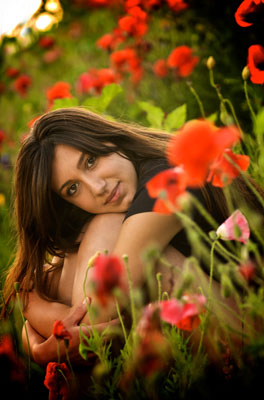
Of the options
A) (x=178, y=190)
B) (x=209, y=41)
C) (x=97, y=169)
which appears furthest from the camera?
(x=209, y=41)

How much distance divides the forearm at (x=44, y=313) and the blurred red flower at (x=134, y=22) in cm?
144

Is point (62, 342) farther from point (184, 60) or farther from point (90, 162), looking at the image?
point (184, 60)

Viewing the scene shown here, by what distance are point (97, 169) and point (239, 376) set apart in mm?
669

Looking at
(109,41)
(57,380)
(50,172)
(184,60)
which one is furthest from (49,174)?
(109,41)

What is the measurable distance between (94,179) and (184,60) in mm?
1237

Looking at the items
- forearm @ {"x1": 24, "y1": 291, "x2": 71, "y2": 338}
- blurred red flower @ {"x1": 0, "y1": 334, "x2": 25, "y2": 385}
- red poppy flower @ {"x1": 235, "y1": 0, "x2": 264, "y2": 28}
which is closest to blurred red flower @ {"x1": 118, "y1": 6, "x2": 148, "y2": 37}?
red poppy flower @ {"x1": 235, "y1": 0, "x2": 264, "y2": 28}

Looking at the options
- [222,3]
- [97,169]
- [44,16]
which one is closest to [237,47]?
[222,3]

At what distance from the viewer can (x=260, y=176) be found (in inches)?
55.2

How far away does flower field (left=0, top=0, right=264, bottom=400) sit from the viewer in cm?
74

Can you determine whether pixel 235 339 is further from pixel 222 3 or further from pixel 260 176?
pixel 222 3

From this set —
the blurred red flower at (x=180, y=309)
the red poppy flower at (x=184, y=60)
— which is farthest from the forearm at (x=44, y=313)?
the red poppy flower at (x=184, y=60)

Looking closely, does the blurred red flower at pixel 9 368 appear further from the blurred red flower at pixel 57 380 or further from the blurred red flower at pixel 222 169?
the blurred red flower at pixel 222 169

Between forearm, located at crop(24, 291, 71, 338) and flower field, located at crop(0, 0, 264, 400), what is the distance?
0.08 meters

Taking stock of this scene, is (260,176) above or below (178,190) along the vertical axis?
below
